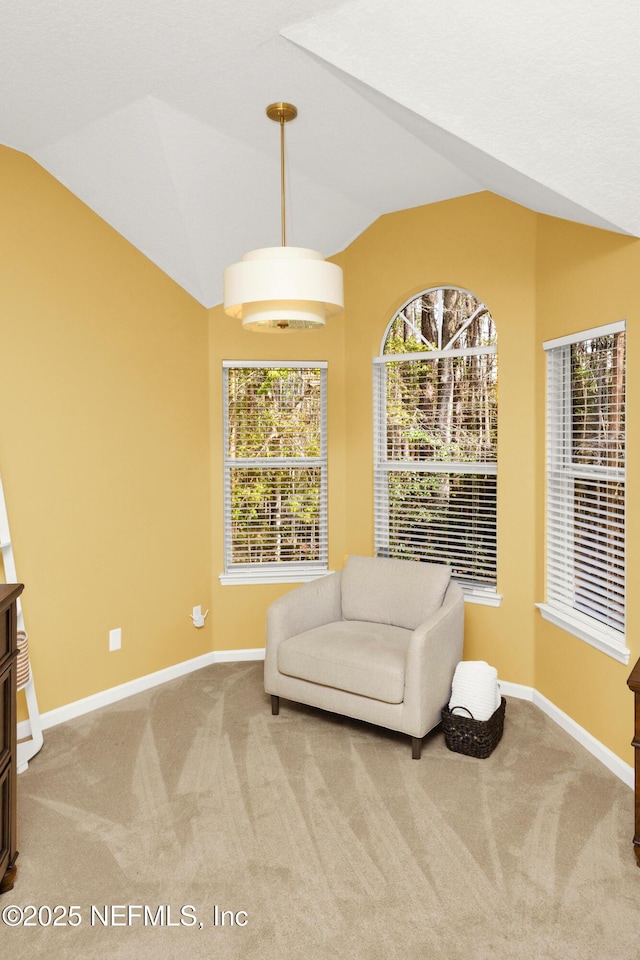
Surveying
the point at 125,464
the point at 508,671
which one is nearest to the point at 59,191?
the point at 125,464

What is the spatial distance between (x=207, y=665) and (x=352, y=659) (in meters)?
1.45

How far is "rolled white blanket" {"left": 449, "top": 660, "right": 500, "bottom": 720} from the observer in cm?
319

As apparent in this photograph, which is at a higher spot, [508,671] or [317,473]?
[317,473]

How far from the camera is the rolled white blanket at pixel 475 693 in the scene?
3.19m

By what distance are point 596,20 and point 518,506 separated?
2378mm

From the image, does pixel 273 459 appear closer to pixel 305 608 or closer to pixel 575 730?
pixel 305 608

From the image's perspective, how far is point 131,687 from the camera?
3.94m

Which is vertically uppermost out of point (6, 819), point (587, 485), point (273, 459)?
point (273, 459)

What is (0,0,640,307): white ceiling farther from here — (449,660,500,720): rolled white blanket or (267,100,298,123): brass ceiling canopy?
(449,660,500,720): rolled white blanket

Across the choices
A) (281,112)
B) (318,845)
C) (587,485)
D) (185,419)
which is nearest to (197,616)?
(185,419)

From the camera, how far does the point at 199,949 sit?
2037mm

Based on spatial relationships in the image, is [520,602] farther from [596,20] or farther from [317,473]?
[596,20]

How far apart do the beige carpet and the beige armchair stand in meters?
0.19

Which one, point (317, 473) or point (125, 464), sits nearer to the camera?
point (125, 464)
